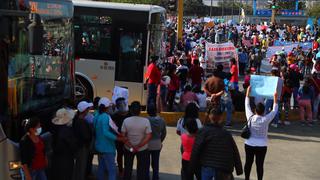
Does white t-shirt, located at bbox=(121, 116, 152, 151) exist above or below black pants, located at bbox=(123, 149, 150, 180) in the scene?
above

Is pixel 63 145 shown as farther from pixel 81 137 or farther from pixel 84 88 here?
pixel 84 88

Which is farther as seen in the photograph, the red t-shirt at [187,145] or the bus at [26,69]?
the red t-shirt at [187,145]

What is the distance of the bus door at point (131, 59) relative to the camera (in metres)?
14.6

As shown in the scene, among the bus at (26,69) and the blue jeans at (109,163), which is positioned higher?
the bus at (26,69)

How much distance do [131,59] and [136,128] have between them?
6909mm

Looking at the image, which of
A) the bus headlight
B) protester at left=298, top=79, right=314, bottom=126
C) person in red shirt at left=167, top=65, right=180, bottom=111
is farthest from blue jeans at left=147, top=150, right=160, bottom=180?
protester at left=298, top=79, right=314, bottom=126

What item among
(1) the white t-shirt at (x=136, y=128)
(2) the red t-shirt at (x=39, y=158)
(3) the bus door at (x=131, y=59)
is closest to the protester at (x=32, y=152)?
(2) the red t-shirt at (x=39, y=158)

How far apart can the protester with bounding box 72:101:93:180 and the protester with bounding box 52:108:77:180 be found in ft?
0.29

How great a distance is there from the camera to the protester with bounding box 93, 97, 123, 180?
7.89m

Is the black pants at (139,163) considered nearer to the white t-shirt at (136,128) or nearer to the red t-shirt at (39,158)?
the white t-shirt at (136,128)

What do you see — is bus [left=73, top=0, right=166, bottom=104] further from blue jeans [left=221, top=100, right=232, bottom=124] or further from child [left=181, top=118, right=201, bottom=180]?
child [left=181, top=118, right=201, bottom=180]

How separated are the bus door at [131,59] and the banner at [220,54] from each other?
672 centimetres

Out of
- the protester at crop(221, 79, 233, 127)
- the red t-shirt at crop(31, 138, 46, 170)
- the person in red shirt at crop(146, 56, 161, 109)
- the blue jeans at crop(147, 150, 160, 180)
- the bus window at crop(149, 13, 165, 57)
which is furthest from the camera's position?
the bus window at crop(149, 13, 165, 57)

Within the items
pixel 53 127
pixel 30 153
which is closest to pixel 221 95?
pixel 53 127
